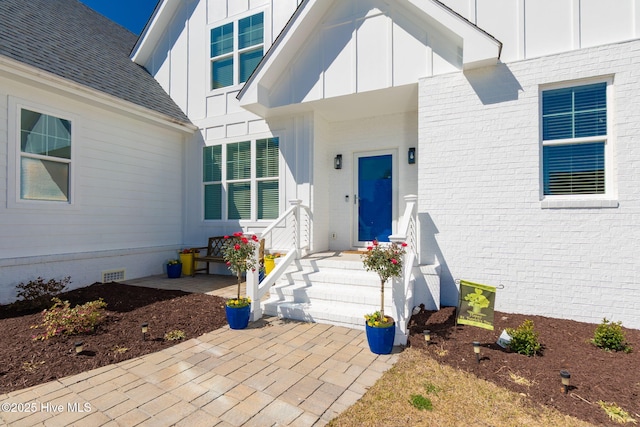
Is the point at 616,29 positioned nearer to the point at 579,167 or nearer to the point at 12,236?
the point at 579,167

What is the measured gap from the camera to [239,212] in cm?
815

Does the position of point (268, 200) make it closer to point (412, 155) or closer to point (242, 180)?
point (242, 180)

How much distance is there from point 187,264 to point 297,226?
3635 millimetres

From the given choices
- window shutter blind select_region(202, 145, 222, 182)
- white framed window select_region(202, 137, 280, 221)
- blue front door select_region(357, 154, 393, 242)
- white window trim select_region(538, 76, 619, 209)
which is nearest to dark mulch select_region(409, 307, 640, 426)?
white window trim select_region(538, 76, 619, 209)

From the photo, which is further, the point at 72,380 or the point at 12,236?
→ the point at 12,236

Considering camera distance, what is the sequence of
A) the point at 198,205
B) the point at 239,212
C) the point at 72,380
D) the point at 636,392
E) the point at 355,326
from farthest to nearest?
the point at 198,205, the point at 239,212, the point at 355,326, the point at 72,380, the point at 636,392

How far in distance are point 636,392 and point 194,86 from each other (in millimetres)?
10278

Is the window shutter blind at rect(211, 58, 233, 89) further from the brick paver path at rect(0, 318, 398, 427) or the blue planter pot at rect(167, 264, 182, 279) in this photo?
the brick paver path at rect(0, 318, 398, 427)

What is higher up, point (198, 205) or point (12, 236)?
point (198, 205)

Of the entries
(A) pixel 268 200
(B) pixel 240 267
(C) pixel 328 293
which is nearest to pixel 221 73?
(A) pixel 268 200

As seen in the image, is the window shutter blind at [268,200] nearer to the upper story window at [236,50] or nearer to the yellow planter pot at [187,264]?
the yellow planter pot at [187,264]

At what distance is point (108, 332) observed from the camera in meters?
4.25

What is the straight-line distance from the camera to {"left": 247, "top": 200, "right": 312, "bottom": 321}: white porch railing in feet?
16.1

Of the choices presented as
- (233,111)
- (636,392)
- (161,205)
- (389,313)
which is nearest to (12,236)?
(161,205)
